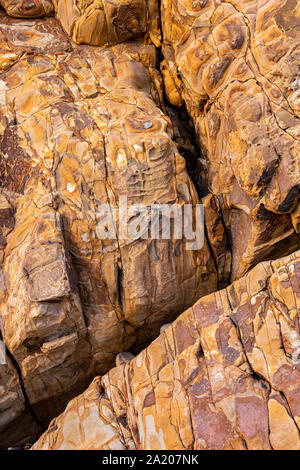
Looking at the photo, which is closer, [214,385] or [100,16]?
[214,385]

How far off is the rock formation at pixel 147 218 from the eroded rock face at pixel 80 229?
10 millimetres

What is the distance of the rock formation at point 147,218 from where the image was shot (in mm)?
2197

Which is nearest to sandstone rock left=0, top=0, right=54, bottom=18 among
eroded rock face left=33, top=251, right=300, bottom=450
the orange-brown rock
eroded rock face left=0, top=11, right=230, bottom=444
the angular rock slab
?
the angular rock slab

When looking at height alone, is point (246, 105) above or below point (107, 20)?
below

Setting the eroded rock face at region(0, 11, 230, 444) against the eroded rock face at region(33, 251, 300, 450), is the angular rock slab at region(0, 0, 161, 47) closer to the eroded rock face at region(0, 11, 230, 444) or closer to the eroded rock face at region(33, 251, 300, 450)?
the eroded rock face at region(0, 11, 230, 444)

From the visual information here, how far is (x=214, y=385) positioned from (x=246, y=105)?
166cm

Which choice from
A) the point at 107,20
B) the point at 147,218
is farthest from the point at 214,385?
the point at 107,20

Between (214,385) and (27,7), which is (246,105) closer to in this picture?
(214,385)

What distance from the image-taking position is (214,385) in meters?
2.15

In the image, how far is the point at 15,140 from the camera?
2830 millimetres

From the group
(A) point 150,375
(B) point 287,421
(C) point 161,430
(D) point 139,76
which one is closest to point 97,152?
(D) point 139,76

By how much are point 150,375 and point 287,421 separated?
785 mm

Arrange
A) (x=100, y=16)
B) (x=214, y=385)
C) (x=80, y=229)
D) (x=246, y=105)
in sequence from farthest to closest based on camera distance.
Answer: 1. (x=100, y=16)
2. (x=80, y=229)
3. (x=246, y=105)
4. (x=214, y=385)

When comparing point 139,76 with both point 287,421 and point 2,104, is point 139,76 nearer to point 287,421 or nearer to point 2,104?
point 2,104
